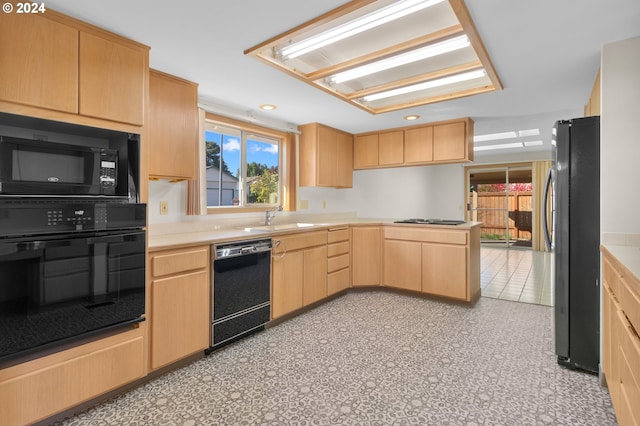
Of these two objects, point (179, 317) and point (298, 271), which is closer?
point (179, 317)

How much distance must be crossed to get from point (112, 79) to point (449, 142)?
3.39 meters

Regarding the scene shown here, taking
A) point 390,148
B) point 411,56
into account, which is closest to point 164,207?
point 411,56

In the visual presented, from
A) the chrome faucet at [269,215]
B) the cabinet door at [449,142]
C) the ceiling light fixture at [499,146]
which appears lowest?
the chrome faucet at [269,215]

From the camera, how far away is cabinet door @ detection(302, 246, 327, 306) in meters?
3.34

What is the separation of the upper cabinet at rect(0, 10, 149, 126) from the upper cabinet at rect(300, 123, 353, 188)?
2251 millimetres

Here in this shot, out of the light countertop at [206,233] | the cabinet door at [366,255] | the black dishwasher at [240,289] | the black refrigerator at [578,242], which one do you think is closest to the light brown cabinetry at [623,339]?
the black refrigerator at [578,242]

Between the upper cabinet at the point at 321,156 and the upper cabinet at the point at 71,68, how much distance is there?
2.25 metres

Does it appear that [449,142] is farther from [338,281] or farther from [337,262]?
[338,281]

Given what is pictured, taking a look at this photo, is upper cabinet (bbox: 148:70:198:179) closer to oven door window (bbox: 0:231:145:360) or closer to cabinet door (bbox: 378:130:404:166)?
oven door window (bbox: 0:231:145:360)

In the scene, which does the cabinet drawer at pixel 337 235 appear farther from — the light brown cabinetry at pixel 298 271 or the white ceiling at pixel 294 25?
the white ceiling at pixel 294 25

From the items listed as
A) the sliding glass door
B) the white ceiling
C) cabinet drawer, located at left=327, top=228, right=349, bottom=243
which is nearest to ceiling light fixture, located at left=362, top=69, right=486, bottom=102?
the white ceiling

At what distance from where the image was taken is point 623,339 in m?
1.34

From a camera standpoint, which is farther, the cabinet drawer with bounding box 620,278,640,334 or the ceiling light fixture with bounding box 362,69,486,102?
the ceiling light fixture with bounding box 362,69,486,102

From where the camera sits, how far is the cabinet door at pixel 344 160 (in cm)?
442
